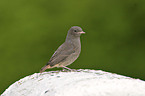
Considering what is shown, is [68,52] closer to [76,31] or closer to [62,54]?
[62,54]

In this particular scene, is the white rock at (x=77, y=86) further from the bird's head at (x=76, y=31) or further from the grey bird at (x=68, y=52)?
the bird's head at (x=76, y=31)

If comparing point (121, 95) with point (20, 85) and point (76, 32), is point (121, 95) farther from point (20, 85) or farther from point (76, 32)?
point (76, 32)

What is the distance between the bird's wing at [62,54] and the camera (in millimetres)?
3805

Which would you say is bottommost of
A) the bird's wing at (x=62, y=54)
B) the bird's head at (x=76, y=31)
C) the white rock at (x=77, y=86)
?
the white rock at (x=77, y=86)

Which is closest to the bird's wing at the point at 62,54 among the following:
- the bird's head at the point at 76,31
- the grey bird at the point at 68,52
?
the grey bird at the point at 68,52

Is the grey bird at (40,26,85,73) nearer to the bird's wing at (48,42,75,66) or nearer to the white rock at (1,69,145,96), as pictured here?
the bird's wing at (48,42,75,66)

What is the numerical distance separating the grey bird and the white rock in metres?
0.48

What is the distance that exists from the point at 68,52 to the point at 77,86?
1.20 m

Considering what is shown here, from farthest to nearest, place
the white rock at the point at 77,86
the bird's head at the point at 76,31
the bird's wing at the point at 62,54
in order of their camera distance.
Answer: the bird's head at the point at 76,31 < the bird's wing at the point at 62,54 < the white rock at the point at 77,86

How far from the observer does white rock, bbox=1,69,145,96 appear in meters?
2.67

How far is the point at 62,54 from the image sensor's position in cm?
388

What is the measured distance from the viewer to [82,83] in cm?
279

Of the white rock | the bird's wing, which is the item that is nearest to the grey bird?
the bird's wing

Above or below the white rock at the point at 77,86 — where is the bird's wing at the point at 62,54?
above
